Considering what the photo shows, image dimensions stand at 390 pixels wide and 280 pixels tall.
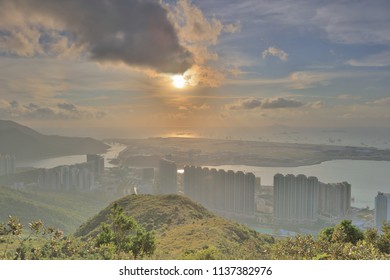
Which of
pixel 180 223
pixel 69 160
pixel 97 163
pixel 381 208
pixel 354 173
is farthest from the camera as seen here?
pixel 180 223

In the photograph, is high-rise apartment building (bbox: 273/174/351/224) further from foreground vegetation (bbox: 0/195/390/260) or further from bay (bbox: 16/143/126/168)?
bay (bbox: 16/143/126/168)

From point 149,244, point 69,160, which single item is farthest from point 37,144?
point 149,244

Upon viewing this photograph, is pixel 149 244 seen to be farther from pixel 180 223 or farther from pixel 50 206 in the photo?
pixel 50 206

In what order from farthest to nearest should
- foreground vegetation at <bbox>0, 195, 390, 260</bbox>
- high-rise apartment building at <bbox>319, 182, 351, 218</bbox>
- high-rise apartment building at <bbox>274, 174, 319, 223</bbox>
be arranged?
high-rise apartment building at <bbox>274, 174, 319, 223</bbox>
high-rise apartment building at <bbox>319, 182, 351, 218</bbox>
foreground vegetation at <bbox>0, 195, 390, 260</bbox>

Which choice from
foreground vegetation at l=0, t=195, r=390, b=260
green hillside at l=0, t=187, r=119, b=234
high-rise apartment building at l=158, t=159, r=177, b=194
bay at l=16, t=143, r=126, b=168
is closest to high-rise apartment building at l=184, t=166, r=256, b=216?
high-rise apartment building at l=158, t=159, r=177, b=194

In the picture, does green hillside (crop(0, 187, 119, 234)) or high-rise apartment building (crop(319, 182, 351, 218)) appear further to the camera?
green hillside (crop(0, 187, 119, 234))

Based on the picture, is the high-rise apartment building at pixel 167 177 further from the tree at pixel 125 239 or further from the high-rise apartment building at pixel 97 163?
the tree at pixel 125 239
